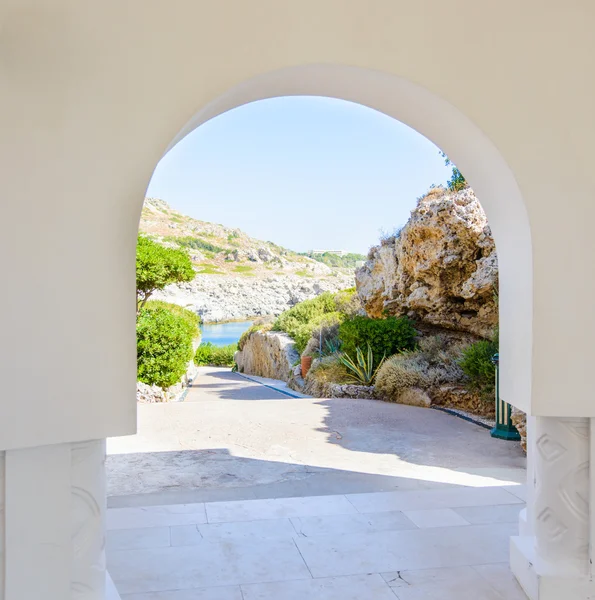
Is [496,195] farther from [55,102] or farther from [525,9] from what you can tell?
[55,102]

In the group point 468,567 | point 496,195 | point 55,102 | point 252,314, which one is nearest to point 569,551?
point 468,567

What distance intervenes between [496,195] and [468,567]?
1911 millimetres

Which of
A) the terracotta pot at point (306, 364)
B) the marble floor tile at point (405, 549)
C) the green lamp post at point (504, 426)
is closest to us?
the marble floor tile at point (405, 549)

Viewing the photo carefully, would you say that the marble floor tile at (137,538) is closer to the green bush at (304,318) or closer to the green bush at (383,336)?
the green bush at (383,336)

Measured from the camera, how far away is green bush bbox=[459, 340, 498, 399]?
8070 millimetres

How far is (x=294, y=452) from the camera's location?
608 centimetres

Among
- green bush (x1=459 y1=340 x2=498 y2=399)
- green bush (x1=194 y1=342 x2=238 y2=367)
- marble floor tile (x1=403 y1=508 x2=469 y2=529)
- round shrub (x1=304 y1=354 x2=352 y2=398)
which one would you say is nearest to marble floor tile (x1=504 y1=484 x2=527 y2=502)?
Answer: marble floor tile (x1=403 y1=508 x2=469 y2=529)

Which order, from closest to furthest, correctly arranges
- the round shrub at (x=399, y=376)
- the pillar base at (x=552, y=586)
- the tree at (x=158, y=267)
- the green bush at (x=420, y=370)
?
the pillar base at (x=552, y=586) < the green bush at (x=420, y=370) < the round shrub at (x=399, y=376) < the tree at (x=158, y=267)

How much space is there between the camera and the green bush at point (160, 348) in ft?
32.8

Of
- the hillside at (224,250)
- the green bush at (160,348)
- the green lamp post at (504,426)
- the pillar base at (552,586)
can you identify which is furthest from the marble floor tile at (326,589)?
the hillside at (224,250)

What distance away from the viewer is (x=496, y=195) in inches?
108

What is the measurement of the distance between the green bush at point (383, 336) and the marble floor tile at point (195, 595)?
7518 mm

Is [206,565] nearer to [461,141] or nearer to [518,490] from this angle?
[518,490]

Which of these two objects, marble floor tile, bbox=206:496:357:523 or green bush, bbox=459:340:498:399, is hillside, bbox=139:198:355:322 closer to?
green bush, bbox=459:340:498:399
